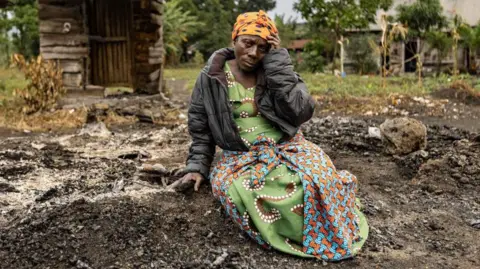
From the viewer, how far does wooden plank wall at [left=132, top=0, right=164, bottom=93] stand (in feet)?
33.5

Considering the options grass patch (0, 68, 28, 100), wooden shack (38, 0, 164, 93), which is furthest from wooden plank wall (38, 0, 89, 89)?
grass patch (0, 68, 28, 100)

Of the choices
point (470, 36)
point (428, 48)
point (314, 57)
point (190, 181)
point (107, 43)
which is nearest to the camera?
point (190, 181)

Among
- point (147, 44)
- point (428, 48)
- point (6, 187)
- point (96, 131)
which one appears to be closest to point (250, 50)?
point (6, 187)

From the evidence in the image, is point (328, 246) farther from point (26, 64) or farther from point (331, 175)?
point (26, 64)

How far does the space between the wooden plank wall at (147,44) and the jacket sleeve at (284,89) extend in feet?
24.3

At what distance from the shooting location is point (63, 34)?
30.9ft

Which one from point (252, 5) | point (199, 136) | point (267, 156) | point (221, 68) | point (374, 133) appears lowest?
point (374, 133)

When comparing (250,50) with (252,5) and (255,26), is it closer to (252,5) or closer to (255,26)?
(255,26)

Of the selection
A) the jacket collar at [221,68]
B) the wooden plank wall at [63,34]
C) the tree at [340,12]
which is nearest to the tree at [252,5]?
the tree at [340,12]

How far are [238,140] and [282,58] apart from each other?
0.57 metres

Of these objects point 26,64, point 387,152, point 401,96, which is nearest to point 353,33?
point 401,96

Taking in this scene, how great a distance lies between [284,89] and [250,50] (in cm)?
31

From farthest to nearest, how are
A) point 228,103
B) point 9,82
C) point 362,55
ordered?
point 362,55, point 9,82, point 228,103

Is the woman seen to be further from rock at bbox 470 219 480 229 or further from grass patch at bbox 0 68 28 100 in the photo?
grass patch at bbox 0 68 28 100
